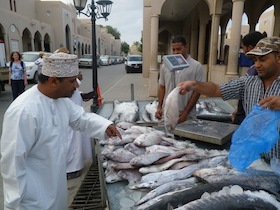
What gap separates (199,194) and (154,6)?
10448 mm

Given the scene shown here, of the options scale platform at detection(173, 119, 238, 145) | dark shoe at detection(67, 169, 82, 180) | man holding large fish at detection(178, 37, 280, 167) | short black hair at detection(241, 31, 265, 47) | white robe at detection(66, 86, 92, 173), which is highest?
short black hair at detection(241, 31, 265, 47)

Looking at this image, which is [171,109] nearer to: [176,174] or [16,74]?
[176,174]

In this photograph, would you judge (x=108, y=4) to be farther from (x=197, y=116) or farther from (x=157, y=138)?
(x=157, y=138)

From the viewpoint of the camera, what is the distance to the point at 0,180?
434 centimetres

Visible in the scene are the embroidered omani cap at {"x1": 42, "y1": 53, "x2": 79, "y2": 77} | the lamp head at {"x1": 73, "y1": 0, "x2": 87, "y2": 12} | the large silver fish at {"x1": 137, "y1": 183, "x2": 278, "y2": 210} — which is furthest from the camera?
the lamp head at {"x1": 73, "y1": 0, "x2": 87, "y2": 12}

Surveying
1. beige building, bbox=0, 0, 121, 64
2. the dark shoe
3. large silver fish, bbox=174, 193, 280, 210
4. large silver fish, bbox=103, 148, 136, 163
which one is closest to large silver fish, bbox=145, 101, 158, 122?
large silver fish, bbox=103, 148, 136, 163

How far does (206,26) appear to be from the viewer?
15188 mm

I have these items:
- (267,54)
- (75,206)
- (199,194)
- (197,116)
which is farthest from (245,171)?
(75,206)

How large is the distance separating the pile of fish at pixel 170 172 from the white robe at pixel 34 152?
1.61ft

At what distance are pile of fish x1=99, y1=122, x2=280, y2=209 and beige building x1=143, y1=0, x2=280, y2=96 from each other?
24.2 ft

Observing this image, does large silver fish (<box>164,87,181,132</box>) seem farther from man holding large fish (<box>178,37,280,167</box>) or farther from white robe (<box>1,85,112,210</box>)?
white robe (<box>1,85,112,210</box>)

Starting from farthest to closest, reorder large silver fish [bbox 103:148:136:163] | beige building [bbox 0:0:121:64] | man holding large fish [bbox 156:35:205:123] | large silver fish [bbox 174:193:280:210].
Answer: beige building [bbox 0:0:121:64], man holding large fish [bbox 156:35:205:123], large silver fish [bbox 103:148:136:163], large silver fish [bbox 174:193:280:210]

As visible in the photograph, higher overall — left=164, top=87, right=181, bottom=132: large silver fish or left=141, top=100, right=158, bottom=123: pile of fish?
left=164, top=87, right=181, bottom=132: large silver fish

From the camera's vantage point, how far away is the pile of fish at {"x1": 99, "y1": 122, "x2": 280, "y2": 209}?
65.4 inches
